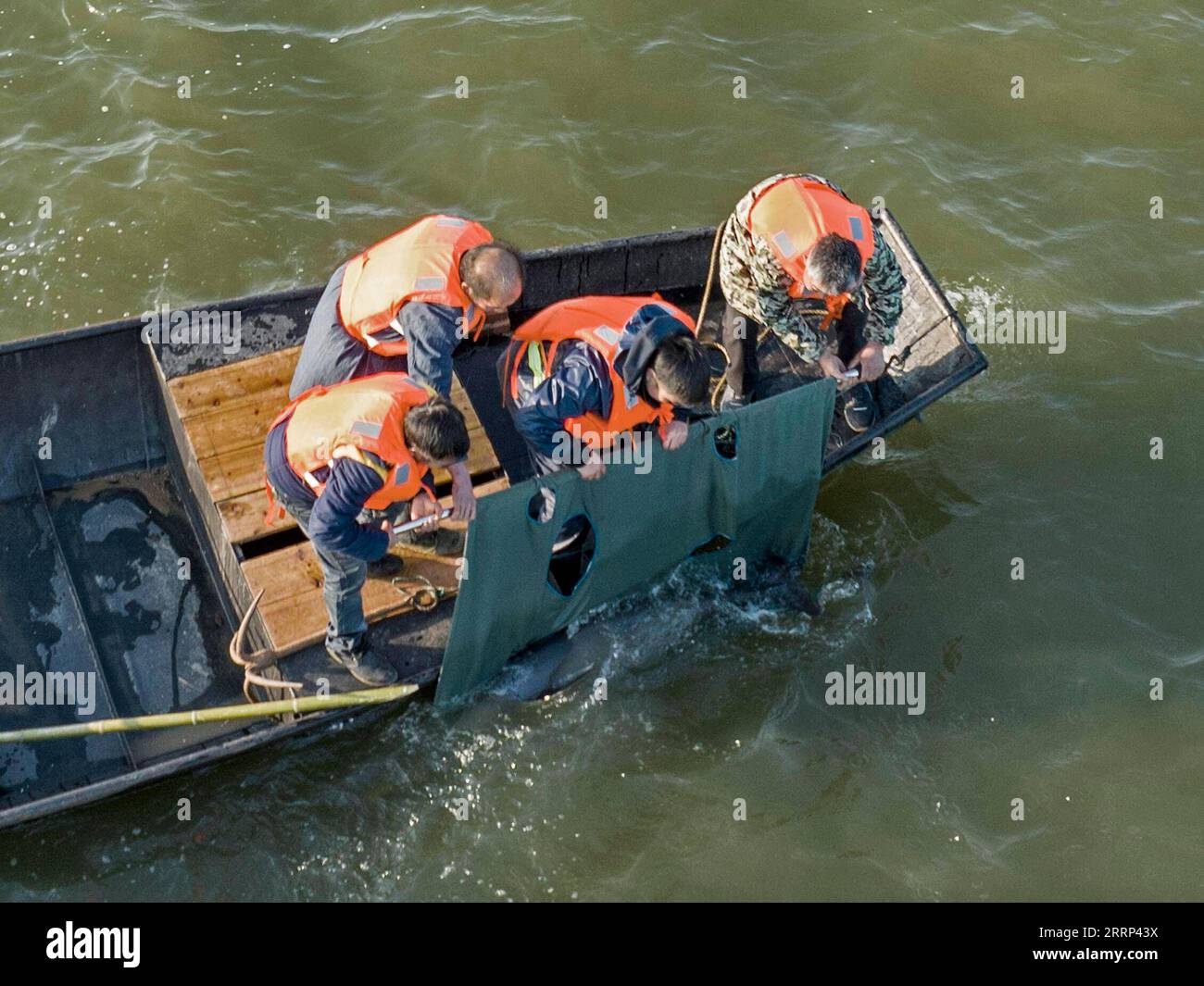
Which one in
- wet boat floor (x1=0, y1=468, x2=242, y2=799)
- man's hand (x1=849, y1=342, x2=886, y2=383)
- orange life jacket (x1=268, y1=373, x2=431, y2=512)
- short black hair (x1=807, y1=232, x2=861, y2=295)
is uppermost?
short black hair (x1=807, y1=232, x2=861, y2=295)

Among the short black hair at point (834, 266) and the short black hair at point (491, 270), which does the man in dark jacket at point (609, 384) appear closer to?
Result: the short black hair at point (491, 270)

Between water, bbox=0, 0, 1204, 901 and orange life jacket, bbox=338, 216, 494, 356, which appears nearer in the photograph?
orange life jacket, bbox=338, 216, 494, 356

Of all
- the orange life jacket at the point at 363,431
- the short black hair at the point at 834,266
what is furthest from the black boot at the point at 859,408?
the orange life jacket at the point at 363,431

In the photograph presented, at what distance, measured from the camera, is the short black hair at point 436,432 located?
20.5 ft

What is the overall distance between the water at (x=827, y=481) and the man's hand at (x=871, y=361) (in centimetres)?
136

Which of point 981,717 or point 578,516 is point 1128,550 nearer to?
point 981,717

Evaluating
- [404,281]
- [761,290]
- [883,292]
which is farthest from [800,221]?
[404,281]

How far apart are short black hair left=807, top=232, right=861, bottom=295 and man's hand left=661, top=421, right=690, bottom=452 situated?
3.86ft

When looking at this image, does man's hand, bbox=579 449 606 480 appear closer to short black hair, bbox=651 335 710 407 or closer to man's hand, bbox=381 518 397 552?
short black hair, bbox=651 335 710 407

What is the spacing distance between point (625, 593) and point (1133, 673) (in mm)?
3721

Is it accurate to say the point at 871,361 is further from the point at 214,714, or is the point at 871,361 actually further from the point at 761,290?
the point at 214,714

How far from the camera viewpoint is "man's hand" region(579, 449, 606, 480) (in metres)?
6.96

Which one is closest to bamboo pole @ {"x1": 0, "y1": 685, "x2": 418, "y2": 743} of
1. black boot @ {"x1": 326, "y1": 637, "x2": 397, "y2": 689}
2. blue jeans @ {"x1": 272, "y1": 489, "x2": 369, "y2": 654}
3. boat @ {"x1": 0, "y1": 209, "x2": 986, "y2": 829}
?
boat @ {"x1": 0, "y1": 209, "x2": 986, "y2": 829}

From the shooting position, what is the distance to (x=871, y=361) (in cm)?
848
